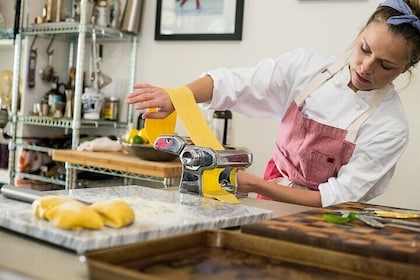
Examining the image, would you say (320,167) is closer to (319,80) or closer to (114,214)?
(319,80)

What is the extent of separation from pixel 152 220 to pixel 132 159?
1481 millimetres

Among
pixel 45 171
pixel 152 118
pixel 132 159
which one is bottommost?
pixel 45 171

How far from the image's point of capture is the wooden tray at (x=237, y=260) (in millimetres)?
683

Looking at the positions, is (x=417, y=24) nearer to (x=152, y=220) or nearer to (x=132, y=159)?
(x=152, y=220)

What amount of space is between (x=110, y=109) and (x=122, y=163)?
0.72 meters

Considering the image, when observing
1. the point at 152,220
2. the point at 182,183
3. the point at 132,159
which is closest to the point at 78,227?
the point at 152,220

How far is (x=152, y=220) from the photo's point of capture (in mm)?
841

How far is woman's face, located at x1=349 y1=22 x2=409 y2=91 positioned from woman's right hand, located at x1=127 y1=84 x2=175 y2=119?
1.74 ft

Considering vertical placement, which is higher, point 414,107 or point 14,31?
point 14,31

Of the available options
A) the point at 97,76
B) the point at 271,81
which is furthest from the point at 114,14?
the point at 271,81

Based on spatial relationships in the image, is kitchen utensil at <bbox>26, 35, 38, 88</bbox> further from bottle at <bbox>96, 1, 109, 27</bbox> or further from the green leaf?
the green leaf

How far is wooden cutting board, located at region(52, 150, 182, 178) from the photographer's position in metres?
2.13

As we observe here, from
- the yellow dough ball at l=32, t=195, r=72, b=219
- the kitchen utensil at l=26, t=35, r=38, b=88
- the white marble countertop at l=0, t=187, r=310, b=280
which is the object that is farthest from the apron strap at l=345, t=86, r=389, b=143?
the kitchen utensil at l=26, t=35, r=38, b=88

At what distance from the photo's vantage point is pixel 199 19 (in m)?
2.68
